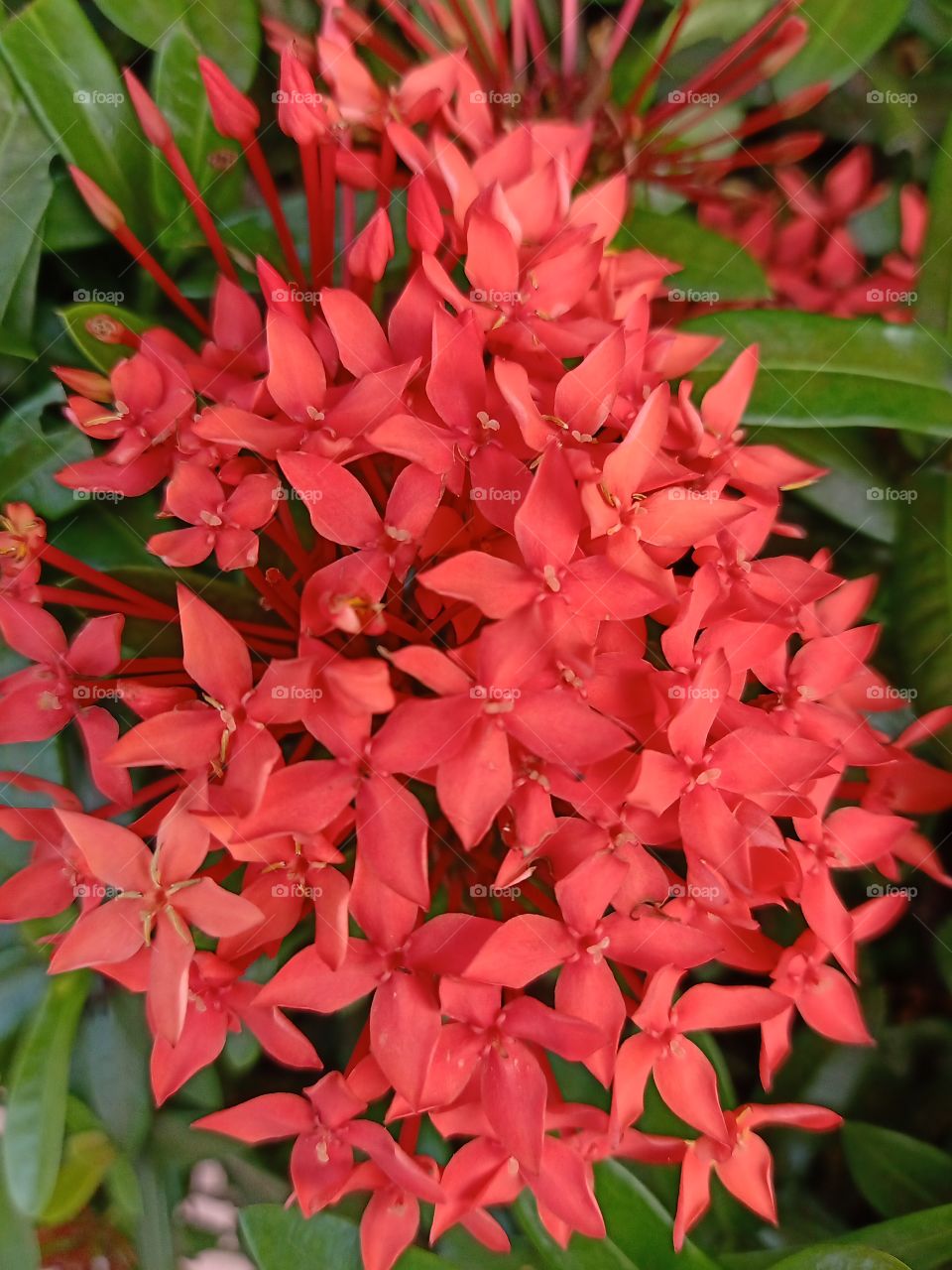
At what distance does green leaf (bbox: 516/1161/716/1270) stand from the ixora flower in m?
0.04

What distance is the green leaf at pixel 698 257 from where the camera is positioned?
2.07 feet

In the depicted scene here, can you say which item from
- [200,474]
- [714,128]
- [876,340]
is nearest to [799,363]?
[876,340]

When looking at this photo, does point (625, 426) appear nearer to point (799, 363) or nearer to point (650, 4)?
point (799, 363)

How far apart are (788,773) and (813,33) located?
1.79 feet

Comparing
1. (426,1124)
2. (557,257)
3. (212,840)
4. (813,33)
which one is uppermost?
(813,33)

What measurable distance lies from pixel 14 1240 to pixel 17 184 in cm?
57

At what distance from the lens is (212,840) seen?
44 cm

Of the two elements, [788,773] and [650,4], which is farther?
[650,4]

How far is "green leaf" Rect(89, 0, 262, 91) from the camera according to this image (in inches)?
23.2
